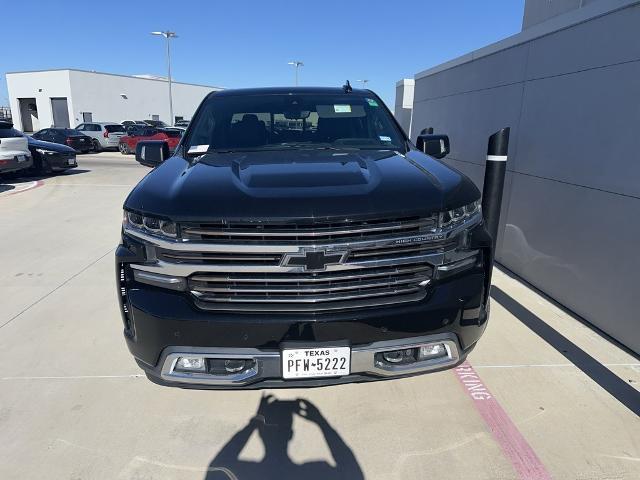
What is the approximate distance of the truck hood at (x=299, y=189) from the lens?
212 centimetres

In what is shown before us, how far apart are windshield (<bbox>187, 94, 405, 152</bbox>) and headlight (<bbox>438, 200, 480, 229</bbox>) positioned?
1021mm

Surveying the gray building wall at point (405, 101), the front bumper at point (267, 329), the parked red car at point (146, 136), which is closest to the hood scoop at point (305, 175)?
the front bumper at point (267, 329)

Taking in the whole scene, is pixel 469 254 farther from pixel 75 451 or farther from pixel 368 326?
pixel 75 451

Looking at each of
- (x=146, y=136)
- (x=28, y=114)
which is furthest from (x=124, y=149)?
(x=28, y=114)

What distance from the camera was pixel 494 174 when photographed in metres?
4.23

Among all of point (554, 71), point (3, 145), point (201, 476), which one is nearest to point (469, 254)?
point (201, 476)

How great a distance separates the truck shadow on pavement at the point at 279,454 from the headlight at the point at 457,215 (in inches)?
51.6

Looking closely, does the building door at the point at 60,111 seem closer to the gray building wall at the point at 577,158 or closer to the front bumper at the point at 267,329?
the gray building wall at the point at 577,158

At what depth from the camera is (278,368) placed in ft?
7.14

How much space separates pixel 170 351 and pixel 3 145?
1115 centimetres

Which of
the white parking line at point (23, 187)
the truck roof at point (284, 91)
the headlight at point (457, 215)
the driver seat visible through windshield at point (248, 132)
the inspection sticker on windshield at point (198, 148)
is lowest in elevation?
the white parking line at point (23, 187)

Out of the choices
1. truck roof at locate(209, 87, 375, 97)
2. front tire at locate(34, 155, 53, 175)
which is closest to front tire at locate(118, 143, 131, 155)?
front tire at locate(34, 155, 53, 175)

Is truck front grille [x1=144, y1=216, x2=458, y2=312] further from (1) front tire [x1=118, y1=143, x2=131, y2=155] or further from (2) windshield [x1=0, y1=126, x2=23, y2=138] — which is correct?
(1) front tire [x1=118, y1=143, x2=131, y2=155]

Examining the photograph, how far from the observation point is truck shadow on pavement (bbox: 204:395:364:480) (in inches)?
90.7
